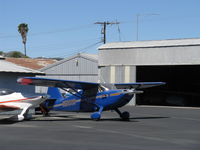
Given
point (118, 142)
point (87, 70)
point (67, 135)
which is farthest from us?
point (87, 70)

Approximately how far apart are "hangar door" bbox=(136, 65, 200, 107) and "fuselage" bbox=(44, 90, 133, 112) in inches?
763

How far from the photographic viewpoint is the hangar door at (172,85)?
130ft

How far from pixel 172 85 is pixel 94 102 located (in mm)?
25472

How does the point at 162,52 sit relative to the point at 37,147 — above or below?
above

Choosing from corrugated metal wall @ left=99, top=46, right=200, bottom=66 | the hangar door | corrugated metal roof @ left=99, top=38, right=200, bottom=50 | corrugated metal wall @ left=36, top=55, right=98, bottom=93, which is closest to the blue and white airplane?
corrugated metal wall @ left=99, top=46, right=200, bottom=66

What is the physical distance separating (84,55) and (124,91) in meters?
25.6

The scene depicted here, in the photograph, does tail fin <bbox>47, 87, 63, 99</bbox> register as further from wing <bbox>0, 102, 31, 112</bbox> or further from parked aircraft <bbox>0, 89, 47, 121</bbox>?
wing <bbox>0, 102, 31, 112</bbox>

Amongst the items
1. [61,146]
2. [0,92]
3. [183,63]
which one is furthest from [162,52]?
[61,146]

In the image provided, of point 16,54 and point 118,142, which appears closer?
point 118,142

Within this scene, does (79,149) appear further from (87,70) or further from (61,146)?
(87,70)

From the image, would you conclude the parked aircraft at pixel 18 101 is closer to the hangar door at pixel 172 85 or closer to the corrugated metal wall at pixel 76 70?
the hangar door at pixel 172 85

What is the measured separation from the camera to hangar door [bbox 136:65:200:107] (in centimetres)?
3956

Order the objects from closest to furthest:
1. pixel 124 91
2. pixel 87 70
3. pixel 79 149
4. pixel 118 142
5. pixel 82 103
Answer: pixel 79 149, pixel 118 142, pixel 124 91, pixel 82 103, pixel 87 70

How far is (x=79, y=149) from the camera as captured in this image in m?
9.67
